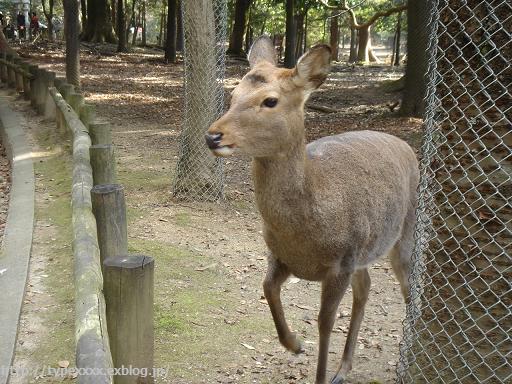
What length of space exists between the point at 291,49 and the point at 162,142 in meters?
10.6

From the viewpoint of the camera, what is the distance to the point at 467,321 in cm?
340

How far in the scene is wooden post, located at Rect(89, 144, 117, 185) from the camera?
5.54 m

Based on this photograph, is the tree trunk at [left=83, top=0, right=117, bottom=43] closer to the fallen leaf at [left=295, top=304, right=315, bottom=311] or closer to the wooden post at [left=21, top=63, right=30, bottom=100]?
the wooden post at [left=21, top=63, right=30, bottom=100]

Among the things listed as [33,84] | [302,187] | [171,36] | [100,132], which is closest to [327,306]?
[302,187]

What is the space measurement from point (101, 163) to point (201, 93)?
7.40 ft

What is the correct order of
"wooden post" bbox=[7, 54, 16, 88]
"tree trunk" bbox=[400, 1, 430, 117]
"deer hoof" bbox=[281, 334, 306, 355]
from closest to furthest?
1. "deer hoof" bbox=[281, 334, 306, 355]
2. "tree trunk" bbox=[400, 1, 430, 117]
3. "wooden post" bbox=[7, 54, 16, 88]

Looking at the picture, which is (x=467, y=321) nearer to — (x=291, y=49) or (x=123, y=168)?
(x=123, y=168)

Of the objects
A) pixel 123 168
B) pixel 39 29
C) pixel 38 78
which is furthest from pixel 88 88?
pixel 39 29

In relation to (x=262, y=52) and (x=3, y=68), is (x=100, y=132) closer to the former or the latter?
(x=262, y=52)

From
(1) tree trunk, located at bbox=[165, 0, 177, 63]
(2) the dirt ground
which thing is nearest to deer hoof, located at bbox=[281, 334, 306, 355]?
(2) the dirt ground

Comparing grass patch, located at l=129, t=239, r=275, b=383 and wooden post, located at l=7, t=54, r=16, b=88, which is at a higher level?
wooden post, located at l=7, t=54, r=16, b=88

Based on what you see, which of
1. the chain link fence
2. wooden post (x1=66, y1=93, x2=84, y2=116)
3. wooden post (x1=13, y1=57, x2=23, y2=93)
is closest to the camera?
the chain link fence

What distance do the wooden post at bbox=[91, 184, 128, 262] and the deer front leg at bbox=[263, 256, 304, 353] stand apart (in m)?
1.07

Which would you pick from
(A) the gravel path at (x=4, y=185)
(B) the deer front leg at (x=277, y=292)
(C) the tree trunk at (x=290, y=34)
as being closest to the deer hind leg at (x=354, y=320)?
(B) the deer front leg at (x=277, y=292)
